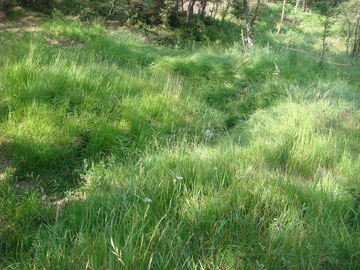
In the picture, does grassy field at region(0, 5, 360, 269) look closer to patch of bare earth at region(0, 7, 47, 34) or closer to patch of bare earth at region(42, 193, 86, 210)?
patch of bare earth at region(42, 193, 86, 210)

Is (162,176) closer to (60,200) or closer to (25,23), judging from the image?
(60,200)

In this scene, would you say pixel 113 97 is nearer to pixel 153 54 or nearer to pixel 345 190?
pixel 345 190

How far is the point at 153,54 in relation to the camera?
7977 mm

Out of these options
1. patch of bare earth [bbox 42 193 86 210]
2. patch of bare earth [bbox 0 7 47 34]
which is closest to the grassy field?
patch of bare earth [bbox 42 193 86 210]

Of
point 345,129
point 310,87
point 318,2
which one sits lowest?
point 345,129

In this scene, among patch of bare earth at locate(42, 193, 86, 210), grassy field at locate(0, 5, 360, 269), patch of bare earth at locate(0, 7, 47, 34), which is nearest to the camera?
grassy field at locate(0, 5, 360, 269)

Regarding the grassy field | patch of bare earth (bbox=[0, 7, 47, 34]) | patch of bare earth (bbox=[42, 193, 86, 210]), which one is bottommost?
Answer: patch of bare earth (bbox=[42, 193, 86, 210])

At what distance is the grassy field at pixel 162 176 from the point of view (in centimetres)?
166

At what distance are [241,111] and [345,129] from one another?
2.13 m

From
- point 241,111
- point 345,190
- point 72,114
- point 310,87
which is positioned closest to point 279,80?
point 310,87

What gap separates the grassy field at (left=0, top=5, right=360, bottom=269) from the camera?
1.66 m

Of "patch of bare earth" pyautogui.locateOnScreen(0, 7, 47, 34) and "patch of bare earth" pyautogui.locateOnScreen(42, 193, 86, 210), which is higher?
"patch of bare earth" pyautogui.locateOnScreen(0, 7, 47, 34)

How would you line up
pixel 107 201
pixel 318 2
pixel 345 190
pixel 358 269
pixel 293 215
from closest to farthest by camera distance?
pixel 358 269, pixel 293 215, pixel 107 201, pixel 345 190, pixel 318 2

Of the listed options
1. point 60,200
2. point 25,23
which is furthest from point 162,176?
point 25,23
